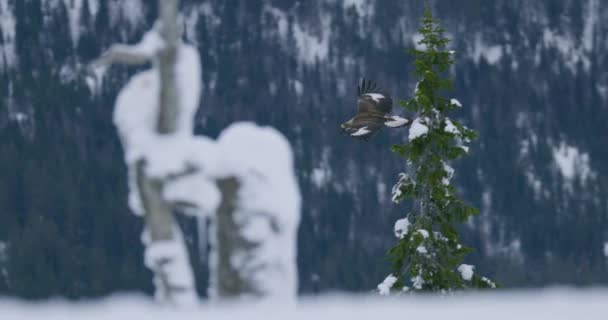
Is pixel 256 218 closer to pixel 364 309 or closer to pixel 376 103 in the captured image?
pixel 364 309

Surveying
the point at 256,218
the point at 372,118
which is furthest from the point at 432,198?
the point at 256,218

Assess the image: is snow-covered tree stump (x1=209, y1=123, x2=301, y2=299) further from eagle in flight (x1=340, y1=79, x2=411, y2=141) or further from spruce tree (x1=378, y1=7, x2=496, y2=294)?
spruce tree (x1=378, y1=7, x2=496, y2=294)

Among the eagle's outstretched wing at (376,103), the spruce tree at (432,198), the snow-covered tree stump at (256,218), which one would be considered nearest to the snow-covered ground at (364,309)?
the snow-covered tree stump at (256,218)

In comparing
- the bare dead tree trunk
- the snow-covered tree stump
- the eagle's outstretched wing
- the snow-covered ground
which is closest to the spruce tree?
the eagle's outstretched wing

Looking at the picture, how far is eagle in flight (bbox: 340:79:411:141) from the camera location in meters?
10.2

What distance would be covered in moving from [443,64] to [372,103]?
606 centimetres

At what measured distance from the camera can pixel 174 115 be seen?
659 cm

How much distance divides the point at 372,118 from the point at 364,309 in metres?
5.30

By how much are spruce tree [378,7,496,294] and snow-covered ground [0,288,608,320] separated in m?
10.5

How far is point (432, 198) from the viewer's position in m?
16.4

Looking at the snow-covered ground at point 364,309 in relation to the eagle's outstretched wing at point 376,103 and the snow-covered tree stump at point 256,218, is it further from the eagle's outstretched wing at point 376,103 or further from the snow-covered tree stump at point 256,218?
the eagle's outstretched wing at point 376,103

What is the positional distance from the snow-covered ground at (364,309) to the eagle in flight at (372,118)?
474 cm

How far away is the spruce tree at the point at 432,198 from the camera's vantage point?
53.1 feet

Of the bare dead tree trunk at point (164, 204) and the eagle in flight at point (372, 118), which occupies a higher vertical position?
the eagle in flight at point (372, 118)
